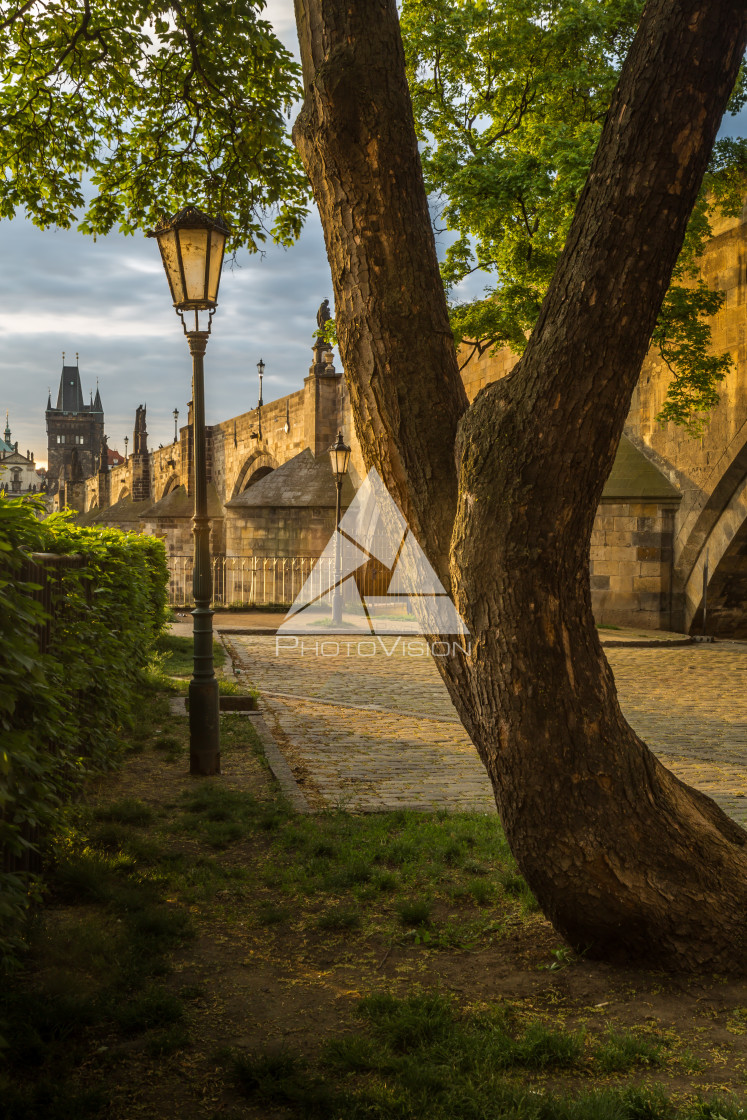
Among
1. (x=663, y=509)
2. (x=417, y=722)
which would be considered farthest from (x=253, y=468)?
(x=417, y=722)

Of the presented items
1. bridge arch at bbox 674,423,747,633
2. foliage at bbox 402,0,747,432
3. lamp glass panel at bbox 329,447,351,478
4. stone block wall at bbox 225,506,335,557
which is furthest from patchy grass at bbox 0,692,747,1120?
stone block wall at bbox 225,506,335,557

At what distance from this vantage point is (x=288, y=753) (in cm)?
677

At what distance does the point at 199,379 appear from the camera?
6.39 m

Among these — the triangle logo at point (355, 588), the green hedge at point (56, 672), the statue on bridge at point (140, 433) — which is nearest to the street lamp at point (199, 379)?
the green hedge at point (56, 672)

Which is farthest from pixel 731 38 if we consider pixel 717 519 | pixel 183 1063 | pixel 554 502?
pixel 717 519

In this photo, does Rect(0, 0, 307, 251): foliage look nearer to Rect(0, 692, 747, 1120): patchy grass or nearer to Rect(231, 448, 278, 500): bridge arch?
Rect(0, 692, 747, 1120): patchy grass

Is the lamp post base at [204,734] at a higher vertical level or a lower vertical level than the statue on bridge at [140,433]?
lower

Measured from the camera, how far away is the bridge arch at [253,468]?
3092cm

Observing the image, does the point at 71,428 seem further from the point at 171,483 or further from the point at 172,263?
the point at 172,263

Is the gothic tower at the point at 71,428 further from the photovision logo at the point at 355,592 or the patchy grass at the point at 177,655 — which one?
the patchy grass at the point at 177,655

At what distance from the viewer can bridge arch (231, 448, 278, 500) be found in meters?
30.9

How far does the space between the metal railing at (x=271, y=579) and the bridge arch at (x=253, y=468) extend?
7.26m

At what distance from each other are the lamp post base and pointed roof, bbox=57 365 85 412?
128m

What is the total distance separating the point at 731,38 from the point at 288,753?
5.31 metres
